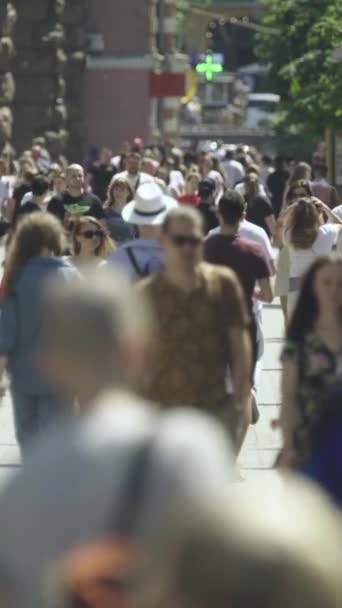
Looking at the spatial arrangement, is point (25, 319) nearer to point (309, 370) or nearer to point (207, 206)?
point (309, 370)

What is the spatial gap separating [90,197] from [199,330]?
8464 mm

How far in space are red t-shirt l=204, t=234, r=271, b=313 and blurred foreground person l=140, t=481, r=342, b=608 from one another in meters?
7.93

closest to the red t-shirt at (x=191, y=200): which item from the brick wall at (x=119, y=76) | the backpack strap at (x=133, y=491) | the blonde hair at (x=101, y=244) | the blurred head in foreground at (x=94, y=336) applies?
the blonde hair at (x=101, y=244)

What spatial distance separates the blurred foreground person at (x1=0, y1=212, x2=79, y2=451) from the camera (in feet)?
30.2

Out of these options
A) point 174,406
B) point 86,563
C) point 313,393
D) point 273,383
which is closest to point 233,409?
point 174,406

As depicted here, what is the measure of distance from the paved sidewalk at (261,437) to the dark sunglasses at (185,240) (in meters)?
1.83

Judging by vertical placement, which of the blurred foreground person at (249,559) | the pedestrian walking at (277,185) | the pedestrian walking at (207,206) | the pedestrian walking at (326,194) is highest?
the blurred foreground person at (249,559)

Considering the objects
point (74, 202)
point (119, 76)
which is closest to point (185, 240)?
point (74, 202)

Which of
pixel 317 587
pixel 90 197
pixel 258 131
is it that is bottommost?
pixel 258 131

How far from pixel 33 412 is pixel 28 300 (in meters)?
0.50

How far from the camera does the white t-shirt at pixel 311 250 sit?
1370cm

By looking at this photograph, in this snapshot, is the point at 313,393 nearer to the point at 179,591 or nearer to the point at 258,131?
the point at 179,591

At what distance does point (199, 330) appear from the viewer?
28.6 feet

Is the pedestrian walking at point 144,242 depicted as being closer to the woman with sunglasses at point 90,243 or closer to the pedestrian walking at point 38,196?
the woman with sunglasses at point 90,243
